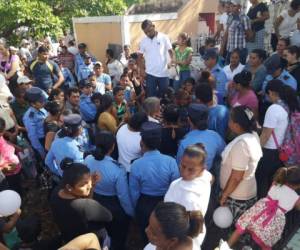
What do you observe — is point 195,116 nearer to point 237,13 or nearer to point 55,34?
point 237,13

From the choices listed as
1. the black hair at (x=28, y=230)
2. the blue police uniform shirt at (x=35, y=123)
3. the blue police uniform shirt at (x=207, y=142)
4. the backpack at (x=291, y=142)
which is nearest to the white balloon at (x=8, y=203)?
the black hair at (x=28, y=230)

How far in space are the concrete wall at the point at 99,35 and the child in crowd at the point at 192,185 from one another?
33.5 ft

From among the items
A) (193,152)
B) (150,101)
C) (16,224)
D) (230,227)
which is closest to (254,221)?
(230,227)

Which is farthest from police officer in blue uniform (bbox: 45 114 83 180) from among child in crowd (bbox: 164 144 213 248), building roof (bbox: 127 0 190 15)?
building roof (bbox: 127 0 190 15)

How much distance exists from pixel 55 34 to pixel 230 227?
9.86 meters

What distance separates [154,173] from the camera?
3.56 m

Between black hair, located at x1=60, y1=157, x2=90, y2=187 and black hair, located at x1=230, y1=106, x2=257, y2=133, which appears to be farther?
black hair, located at x1=230, y1=106, x2=257, y2=133

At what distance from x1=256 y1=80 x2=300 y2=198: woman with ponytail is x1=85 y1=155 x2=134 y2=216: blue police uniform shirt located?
1.64 metres

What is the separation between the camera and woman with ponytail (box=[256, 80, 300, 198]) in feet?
13.4

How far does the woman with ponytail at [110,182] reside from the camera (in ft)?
12.0

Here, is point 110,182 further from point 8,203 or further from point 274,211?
point 274,211

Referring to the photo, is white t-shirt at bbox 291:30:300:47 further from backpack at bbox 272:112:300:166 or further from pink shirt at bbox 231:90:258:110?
backpack at bbox 272:112:300:166

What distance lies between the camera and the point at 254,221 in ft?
11.8

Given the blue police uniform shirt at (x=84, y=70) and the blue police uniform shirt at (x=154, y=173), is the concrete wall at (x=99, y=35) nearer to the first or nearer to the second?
the blue police uniform shirt at (x=84, y=70)
